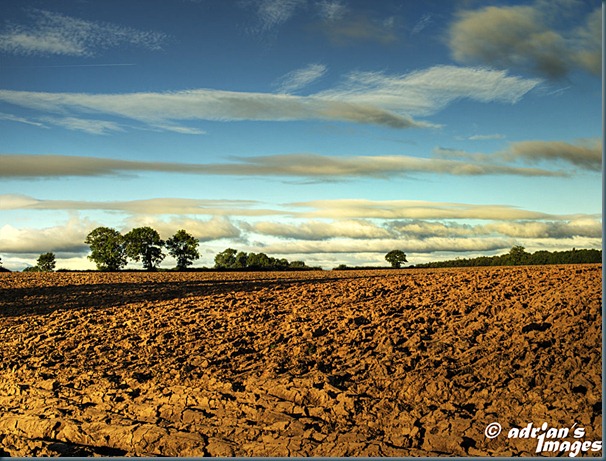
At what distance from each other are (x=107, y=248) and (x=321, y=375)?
178 ft

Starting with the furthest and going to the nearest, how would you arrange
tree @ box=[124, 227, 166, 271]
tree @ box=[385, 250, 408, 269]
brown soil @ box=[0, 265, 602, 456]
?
1. tree @ box=[124, 227, 166, 271]
2. tree @ box=[385, 250, 408, 269]
3. brown soil @ box=[0, 265, 602, 456]

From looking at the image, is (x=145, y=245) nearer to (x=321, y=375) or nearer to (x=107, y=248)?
(x=107, y=248)

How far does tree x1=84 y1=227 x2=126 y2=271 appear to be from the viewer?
201 ft

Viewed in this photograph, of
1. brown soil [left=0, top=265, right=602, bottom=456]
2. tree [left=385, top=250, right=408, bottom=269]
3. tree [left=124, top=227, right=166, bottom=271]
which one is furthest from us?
tree [left=124, top=227, right=166, bottom=271]

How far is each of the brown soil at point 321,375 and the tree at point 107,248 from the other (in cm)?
4262

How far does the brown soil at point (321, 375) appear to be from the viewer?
9547 mm

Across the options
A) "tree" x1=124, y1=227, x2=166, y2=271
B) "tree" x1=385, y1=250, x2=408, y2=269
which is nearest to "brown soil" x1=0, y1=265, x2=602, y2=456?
"tree" x1=385, y1=250, x2=408, y2=269

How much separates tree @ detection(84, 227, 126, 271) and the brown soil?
4262cm

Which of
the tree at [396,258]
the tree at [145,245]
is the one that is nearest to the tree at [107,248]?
the tree at [145,245]

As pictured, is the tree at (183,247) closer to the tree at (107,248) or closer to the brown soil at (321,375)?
the tree at (107,248)

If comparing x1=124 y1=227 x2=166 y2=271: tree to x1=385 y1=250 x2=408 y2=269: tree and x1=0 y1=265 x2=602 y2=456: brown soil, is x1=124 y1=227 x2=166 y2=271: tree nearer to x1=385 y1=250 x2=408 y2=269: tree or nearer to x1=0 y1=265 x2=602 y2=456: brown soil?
x1=385 y1=250 x2=408 y2=269: tree

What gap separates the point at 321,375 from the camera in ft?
38.7

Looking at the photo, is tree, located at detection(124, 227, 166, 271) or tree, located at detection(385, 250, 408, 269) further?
tree, located at detection(124, 227, 166, 271)

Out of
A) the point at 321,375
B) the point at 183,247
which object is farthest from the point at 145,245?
the point at 321,375
